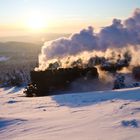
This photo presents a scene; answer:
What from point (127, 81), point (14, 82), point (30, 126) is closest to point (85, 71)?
point (127, 81)

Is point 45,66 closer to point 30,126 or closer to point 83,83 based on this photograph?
point 83,83

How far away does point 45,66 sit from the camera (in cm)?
4547

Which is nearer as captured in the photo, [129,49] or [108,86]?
A: [108,86]

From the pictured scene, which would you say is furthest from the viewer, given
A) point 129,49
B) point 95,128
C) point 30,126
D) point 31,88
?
point 129,49

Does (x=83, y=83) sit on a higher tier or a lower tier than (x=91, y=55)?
lower

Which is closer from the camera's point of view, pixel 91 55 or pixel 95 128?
pixel 95 128

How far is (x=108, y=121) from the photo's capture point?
1098cm

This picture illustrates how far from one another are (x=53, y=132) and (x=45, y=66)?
35.5 m

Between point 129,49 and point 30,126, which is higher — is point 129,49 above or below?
above

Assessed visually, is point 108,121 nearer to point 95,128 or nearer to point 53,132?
point 95,128

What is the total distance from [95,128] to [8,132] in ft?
10.7

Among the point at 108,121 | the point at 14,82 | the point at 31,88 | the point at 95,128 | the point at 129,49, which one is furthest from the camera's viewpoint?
the point at 14,82

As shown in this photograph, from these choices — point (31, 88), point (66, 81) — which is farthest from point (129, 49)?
point (31, 88)

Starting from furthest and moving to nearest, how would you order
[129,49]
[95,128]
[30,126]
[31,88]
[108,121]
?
[129,49] → [31,88] → [30,126] → [108,121] → [95,128]
